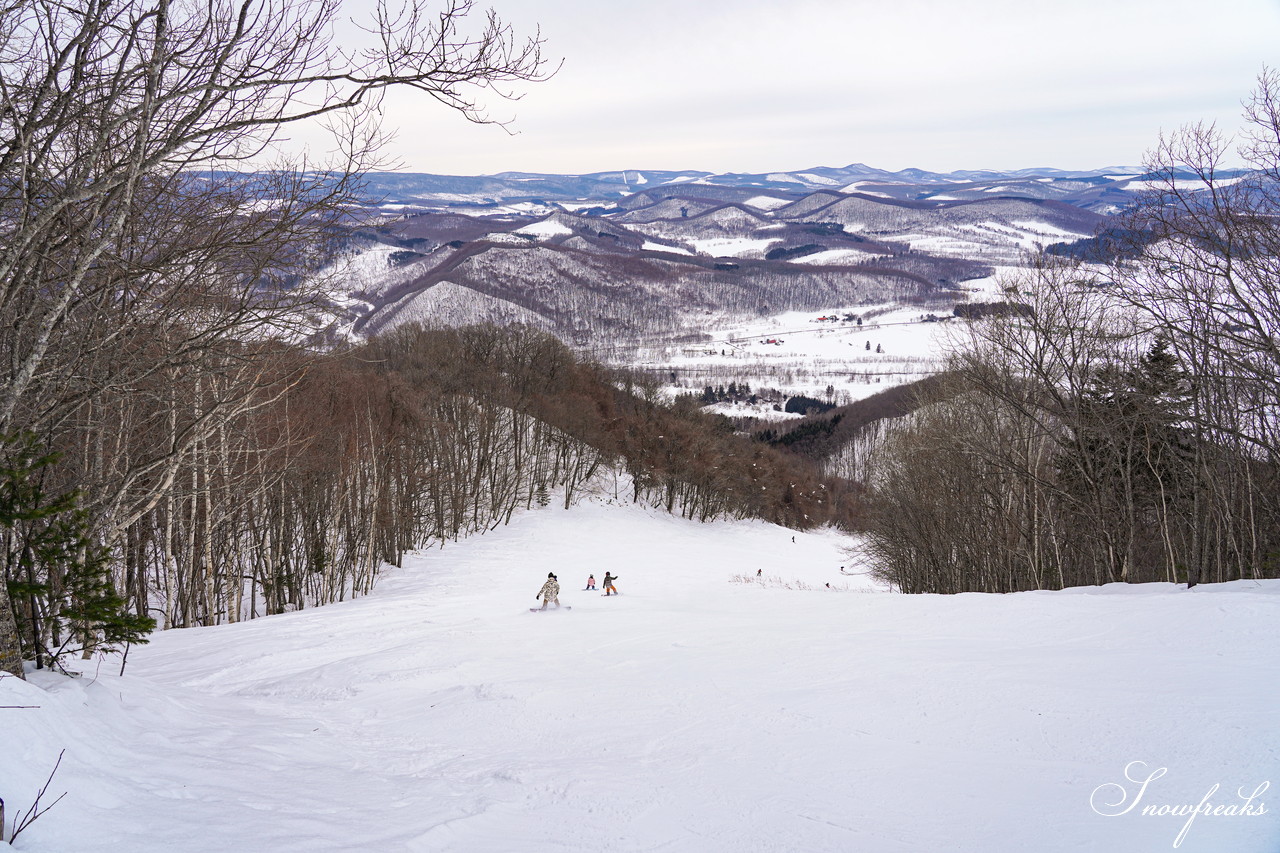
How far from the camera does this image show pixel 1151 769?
5.74 meters

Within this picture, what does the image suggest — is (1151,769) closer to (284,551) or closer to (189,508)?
(189,508)

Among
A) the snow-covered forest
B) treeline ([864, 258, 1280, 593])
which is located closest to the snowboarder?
the snow-covered forest

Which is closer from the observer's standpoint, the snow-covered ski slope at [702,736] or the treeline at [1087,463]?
the snow-covered ski slope at [702,736]

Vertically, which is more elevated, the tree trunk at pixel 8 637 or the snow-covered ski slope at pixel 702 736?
the tree trunk at pixel 8 637

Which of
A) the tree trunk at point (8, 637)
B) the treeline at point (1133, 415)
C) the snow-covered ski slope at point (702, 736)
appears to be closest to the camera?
the snow-covered ski slope at point (702, 736)

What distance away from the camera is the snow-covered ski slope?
511 centimetres

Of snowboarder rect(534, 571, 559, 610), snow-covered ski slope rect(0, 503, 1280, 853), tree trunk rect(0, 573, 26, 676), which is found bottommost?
snowboarder rect(534, 571, 559, 610)

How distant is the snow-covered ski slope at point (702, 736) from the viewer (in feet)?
16.8

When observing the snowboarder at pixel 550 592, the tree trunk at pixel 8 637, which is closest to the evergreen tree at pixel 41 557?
the tree trunk at pixel 8 637

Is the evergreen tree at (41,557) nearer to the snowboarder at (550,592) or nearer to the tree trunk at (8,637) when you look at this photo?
the tree trunk at (8,637)

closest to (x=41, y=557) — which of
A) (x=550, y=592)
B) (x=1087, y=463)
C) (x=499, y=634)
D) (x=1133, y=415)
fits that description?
(x=499, y=634)

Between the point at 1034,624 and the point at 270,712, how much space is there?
10913 millimetres

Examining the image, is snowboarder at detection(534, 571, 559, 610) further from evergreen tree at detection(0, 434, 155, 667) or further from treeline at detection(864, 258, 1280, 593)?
treeline at detection(864, 258, 1280, 593)

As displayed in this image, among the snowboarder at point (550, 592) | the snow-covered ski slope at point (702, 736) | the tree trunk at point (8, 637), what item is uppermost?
the tree trunk at point (8, 637)
